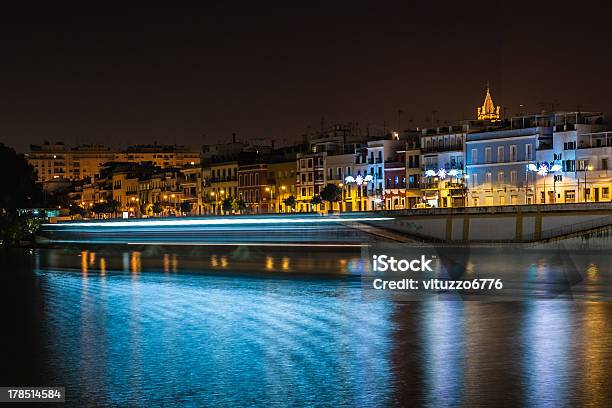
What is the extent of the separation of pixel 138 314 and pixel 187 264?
85.6 ft

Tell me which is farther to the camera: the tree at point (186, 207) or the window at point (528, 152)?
the tree at point (186, 207)

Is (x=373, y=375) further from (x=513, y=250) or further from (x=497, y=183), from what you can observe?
(x=497, y=183)

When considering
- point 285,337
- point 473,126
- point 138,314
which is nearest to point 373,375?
point 285,337

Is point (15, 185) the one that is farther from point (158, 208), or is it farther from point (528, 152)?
point (158, 208)

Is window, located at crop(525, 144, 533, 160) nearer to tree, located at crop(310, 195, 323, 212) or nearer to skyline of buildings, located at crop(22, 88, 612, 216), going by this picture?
skyline of buildings, located at crop(22, 88, 612, 216)

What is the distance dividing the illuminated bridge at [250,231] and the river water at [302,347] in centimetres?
2440

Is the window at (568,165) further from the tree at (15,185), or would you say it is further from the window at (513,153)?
the tree at (15,185)

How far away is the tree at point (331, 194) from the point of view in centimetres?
10906

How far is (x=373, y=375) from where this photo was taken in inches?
767

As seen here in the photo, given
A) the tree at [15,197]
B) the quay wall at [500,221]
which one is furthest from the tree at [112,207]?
the quay wall at [500,221]

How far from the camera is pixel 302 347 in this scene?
22.7 m

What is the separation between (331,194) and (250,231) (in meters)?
40.6

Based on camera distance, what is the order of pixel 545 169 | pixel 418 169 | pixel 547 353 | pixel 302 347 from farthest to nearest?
pixel 418 169, pixel 545 169, pixel 302 347, pixel 547 353

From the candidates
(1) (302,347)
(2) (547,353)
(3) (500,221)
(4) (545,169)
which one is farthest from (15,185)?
(2) (547,353)
